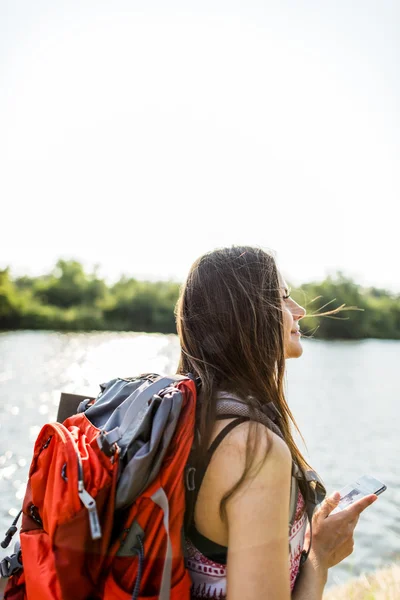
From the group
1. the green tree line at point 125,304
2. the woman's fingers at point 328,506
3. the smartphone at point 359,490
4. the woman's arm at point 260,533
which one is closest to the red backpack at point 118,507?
the woman's arm at point 260,533

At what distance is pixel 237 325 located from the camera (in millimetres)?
1438

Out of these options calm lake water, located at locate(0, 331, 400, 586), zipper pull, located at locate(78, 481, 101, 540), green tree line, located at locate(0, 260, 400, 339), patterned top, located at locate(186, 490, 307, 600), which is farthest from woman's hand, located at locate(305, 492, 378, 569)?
green tree line, located at locate(0, 260, 400, 339)

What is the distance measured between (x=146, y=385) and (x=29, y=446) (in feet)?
28.2

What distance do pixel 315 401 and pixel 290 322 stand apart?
16084mm

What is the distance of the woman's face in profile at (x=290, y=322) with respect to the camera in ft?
5.14

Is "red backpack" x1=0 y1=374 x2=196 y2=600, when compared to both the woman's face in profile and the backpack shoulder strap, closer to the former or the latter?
the woman's face in profile

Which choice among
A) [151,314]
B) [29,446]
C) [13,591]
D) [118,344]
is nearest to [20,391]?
[29,446]

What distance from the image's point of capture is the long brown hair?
1.43 m

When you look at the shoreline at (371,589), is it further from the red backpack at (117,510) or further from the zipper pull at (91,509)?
the zipper pull at (91,509)

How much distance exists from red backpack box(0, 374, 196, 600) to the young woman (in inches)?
3.5

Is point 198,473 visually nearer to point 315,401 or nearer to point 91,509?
point 91,509

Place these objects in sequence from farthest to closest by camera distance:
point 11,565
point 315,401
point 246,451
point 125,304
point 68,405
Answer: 1. point 125,304
2. point 315,401
3. point 68,405
4. point 11,565
5. point 246,451

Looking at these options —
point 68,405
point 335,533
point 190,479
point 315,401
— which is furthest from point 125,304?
point 190,479

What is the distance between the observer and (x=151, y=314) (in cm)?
4269
